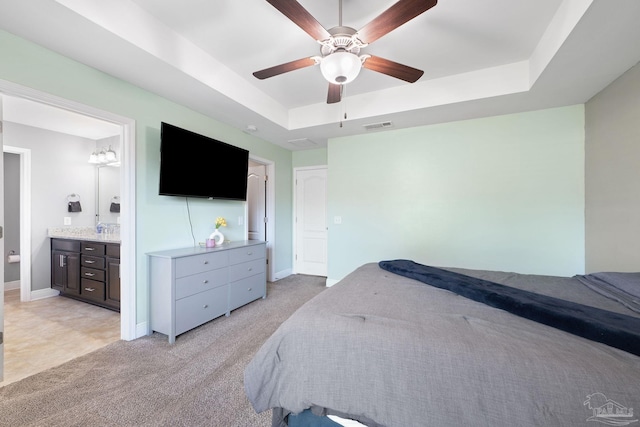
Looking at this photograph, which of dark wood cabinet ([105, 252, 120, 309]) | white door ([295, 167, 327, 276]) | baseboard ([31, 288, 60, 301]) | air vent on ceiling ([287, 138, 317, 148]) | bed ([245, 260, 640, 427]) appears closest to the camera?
bed ([245, 260, 640, 427])

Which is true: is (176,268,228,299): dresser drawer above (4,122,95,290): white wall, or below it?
below

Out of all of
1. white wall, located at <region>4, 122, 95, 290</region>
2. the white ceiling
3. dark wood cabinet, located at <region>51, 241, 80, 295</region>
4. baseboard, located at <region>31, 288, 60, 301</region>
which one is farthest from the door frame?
white wall, located at <region>4, 122, 95, 290</region>

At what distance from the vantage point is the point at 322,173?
480cm

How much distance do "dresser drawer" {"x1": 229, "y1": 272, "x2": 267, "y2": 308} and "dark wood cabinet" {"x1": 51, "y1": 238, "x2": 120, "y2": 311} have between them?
4.25ft

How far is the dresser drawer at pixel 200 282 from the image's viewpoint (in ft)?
7.85

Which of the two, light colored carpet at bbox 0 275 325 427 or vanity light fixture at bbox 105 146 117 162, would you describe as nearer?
light colored carpet at bbox 0 275 325 427

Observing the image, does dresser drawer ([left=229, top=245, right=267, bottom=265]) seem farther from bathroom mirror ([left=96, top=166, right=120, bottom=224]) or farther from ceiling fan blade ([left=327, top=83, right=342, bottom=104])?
bathroom mirror ([left=96, top=166, right=120, bottom=224])

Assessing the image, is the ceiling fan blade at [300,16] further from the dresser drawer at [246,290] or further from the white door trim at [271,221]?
the white door trim at [271,221]


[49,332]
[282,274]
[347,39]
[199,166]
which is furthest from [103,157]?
[347,39]

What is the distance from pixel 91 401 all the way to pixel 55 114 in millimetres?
3543

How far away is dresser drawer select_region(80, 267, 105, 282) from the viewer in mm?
3059

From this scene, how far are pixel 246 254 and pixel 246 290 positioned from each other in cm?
46

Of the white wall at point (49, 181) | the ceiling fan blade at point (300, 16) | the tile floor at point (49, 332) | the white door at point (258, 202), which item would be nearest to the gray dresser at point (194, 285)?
the tile floor at point (49, 332)

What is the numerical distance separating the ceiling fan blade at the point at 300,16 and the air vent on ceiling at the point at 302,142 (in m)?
2.55
